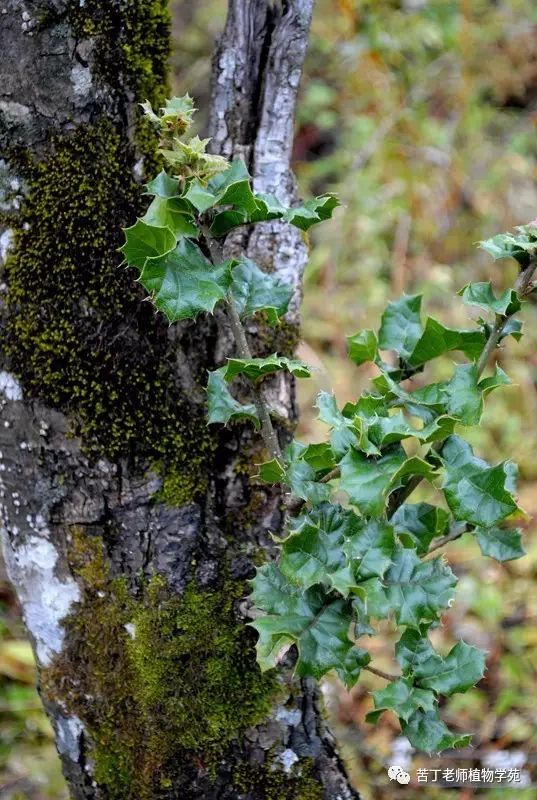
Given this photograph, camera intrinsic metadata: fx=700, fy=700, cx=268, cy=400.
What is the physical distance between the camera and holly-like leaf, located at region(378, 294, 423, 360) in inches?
46.1

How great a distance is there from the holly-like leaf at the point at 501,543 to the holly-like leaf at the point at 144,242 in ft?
2.14

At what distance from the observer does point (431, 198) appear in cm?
379

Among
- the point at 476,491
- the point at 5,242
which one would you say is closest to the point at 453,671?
the point at 476,491

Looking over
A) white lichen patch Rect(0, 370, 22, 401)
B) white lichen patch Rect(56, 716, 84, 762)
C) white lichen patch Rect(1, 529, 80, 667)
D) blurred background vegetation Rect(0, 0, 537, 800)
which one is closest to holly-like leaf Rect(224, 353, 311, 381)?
white lichen patch Rect(0, 370, 22, 401)

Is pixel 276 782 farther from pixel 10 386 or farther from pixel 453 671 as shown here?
pixel 10 386

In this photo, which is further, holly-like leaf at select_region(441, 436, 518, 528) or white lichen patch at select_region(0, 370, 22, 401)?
white lichen patch at select_region(0, 370, 22, 401)

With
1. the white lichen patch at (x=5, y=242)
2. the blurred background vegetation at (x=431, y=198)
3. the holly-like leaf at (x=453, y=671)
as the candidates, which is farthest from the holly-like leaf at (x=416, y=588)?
the blurred background vegetation at (x=431, y=198)

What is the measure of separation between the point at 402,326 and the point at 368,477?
39 cm

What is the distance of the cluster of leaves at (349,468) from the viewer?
898 mm

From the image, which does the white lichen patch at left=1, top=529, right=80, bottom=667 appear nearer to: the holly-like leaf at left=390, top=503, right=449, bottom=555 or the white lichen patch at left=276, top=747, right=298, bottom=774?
the white lichen patch at left=276, top=747, right=298, bottom=774

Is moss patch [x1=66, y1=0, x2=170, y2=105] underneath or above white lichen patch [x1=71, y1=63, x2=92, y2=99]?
above

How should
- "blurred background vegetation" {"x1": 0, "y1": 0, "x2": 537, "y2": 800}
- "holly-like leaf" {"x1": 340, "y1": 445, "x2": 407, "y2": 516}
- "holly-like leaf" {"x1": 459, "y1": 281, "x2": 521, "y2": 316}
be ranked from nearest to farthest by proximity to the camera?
1. "holly-like leaf" {"x1": 340, "y1": 445, "x2": 407, "y2": 516}
2. "holly-like leaf" {"x1": 459, "y1": 281, "x2": 521, "y2": 316}
3. "blurred background vegetation" {"x1": 0, "y1": 0, "x2": 537, "y2": 800}

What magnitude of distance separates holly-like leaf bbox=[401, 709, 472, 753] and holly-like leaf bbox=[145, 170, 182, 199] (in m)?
0.84

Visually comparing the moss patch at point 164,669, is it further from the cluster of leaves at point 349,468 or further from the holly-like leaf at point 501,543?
the holly-like leaf at point 501,543
